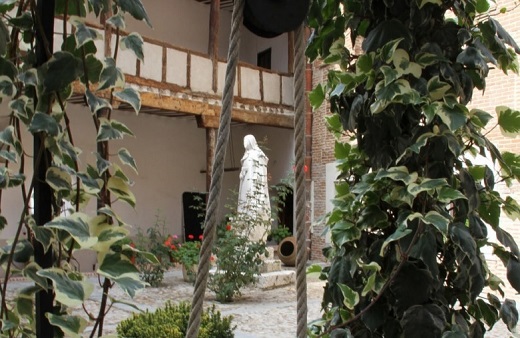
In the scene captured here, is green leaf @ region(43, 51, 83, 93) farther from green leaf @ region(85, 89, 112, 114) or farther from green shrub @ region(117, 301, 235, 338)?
green shrub @ region(117, 301, 235, 338)

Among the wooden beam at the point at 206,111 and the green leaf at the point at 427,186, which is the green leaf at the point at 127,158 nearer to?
the green leaf at the point at 427,186

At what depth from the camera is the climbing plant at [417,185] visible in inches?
55.4

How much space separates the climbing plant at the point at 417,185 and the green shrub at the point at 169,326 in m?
2.23

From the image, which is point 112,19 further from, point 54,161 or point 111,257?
point 111,257

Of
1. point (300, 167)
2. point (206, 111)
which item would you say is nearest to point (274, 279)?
point (206, 111)

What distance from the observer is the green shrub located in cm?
366

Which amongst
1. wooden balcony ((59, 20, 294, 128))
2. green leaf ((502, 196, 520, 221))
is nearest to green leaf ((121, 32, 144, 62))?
green leaf ((502, 196, 520, 221))

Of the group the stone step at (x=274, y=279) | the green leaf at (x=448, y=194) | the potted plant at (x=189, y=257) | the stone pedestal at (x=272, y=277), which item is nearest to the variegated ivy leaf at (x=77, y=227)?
the green leaf at (x=448, y=194)

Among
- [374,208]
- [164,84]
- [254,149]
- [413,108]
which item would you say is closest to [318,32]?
[413,108]

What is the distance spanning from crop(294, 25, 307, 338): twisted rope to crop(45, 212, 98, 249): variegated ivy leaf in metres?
0.37

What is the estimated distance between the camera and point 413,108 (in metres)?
1.51

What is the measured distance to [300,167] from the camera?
1072 mm

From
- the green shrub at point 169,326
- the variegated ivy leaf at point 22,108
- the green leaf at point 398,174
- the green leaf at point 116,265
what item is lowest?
the green shrub at point 169,326

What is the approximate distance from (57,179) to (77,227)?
0.29 feet
